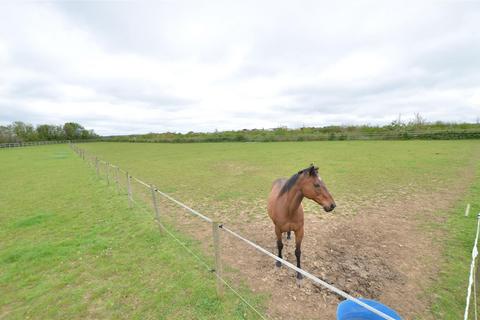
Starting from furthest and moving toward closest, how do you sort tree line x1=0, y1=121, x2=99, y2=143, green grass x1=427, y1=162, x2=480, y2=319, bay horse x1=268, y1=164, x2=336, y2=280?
Result: tree line x1=0, y1=121, x2=99, y2=143
bay horse x1=268, y1=164, x2=336, y2=280
green grass x1=427, y1=162, x2=480, y2=319

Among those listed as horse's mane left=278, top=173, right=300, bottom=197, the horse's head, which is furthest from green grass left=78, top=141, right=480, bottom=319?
horse's mane left=278, top=173, right=300, bottom=197

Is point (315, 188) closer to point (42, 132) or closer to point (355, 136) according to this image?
point (355, 136)

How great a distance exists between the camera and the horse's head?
3.23m

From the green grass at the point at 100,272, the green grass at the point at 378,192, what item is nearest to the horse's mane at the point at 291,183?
the green grass at the point at 100,272

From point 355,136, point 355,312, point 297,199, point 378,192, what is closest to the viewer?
point 355,312

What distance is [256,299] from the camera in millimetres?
3223

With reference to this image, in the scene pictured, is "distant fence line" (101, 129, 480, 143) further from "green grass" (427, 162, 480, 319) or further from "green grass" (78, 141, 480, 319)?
"green grass" (427, 162, 480, 319)

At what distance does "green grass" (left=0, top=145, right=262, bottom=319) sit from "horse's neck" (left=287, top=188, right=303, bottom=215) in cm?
146

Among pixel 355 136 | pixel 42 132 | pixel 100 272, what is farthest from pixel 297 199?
pixel 42 132

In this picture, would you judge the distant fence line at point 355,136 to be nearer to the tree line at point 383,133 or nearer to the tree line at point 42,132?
the tree line at point 383,133

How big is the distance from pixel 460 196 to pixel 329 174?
5.18m

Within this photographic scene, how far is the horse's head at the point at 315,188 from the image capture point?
323 cm

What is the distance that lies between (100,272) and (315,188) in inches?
163

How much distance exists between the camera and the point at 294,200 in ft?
11.8
